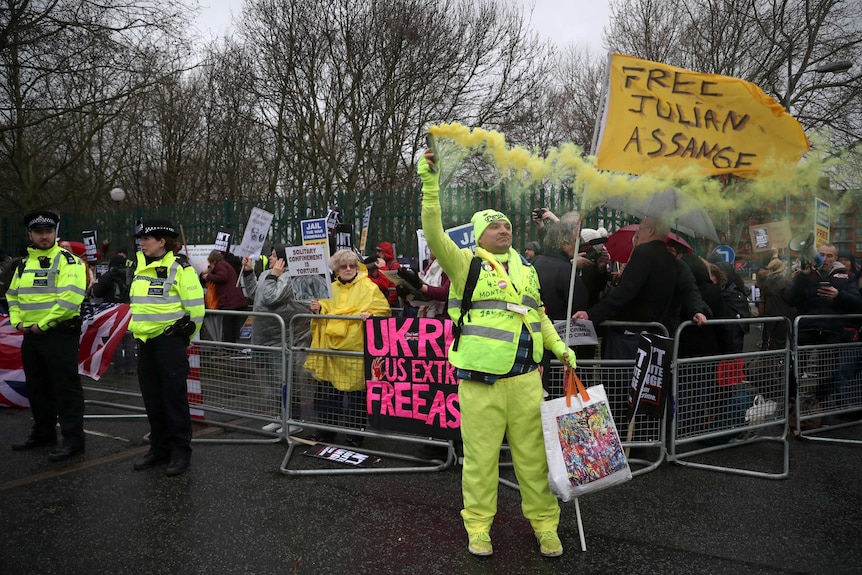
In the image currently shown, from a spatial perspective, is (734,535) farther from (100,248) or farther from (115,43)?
(100,248)

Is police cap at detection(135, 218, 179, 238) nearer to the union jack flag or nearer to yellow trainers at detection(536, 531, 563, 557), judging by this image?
the union jack flag

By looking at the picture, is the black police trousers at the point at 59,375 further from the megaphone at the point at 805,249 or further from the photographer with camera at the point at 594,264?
the megaphone at the point at 805,249

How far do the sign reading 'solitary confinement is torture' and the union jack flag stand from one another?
298cm

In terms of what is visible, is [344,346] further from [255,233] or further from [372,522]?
[255,233]

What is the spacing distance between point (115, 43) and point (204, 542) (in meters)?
12.2


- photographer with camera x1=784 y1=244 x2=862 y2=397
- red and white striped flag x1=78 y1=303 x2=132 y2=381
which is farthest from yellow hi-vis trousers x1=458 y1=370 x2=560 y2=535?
red and white striped flag x1=78 y1=303 x2=132 y2=381

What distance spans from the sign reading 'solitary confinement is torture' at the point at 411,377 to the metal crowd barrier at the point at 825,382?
3.43 metres

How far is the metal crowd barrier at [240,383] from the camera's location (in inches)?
230

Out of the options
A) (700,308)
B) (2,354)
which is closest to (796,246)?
(700,308)

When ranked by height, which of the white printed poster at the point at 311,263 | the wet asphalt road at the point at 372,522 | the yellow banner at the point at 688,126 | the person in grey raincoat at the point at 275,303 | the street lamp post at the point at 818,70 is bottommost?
the wet asphalt road at the point at 372,522

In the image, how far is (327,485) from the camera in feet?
15.7

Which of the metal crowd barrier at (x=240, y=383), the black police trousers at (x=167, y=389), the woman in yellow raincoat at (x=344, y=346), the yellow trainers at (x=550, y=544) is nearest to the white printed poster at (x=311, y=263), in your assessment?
the woman in yellow raincoat at (x=344, y=346)

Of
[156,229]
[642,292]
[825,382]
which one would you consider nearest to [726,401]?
[642,292]

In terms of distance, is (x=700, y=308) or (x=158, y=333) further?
(x=700, y=308)
